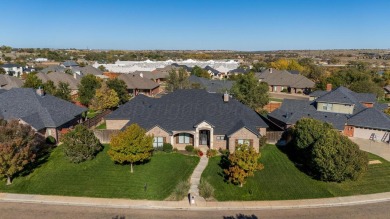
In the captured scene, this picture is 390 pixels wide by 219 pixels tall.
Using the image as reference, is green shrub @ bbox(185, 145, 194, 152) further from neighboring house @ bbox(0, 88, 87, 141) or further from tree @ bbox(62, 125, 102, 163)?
neighboring house @ bbox(0, 88, 87, 141)

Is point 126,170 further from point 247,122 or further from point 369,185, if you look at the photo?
point 369,185

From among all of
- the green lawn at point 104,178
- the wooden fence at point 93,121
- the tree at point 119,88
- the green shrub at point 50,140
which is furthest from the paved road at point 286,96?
the green shrub at point 50,140

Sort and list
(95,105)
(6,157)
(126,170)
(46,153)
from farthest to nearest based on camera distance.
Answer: (95,105) → (46,153) → (126,170) → (6,157)

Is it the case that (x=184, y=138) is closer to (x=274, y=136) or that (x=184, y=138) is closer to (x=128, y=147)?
(x=128, y=147)

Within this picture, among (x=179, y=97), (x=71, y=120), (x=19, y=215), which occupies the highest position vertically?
(x=179, y=97)

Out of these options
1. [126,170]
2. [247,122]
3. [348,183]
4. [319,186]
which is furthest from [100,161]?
[348,183]

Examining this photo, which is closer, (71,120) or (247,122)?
(247,122)
